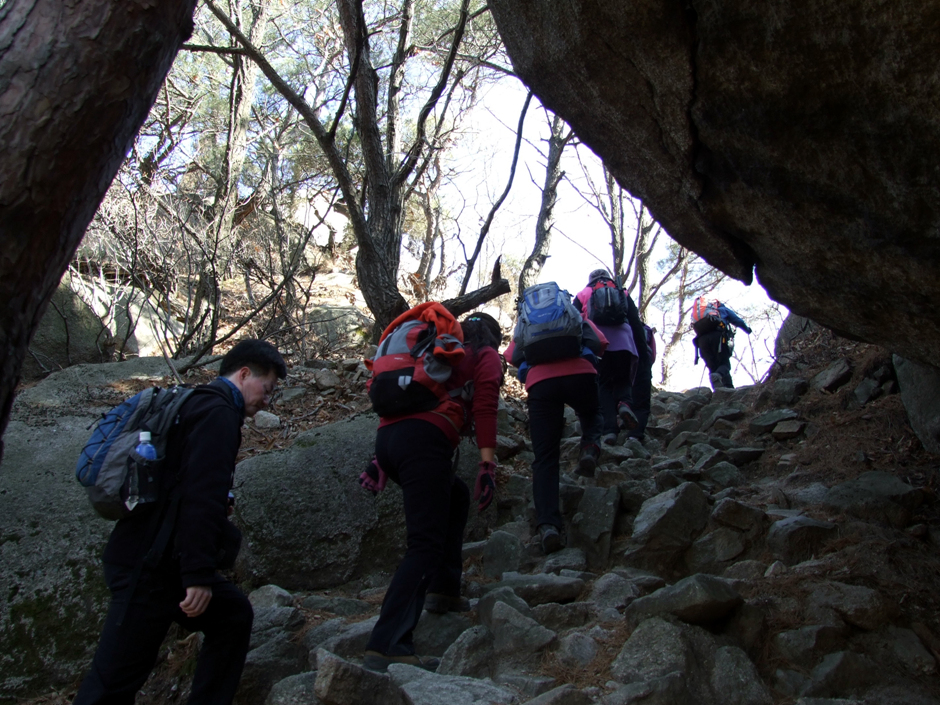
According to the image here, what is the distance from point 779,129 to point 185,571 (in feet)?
11.3

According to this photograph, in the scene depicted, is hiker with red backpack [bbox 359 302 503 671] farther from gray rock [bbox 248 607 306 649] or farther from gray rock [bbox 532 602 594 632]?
gray rock [bbox 248 607 306 649]

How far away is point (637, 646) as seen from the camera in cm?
339

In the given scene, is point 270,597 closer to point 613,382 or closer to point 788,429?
point 613,382

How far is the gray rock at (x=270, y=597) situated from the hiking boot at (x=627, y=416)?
390 cm

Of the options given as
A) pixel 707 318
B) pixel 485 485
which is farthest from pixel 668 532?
pixel 707 318

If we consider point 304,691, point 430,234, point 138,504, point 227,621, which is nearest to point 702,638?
point 304,691

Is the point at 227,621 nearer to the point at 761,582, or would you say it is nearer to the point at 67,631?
the point at 67,631

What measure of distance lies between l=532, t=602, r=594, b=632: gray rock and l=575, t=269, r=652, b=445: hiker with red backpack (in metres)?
3.41

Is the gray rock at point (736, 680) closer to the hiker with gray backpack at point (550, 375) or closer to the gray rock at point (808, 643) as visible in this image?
the gray rock at point (808, 643)

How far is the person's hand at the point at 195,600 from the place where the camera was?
108 inches

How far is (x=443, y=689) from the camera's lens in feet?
10.1

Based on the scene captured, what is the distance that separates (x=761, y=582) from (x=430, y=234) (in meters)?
15.1

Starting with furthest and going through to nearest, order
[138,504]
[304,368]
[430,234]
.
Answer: [430,234] < [304,368] < [138,504]

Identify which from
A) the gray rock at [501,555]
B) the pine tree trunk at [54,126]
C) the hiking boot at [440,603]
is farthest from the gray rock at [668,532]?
the pine tree trunk at [54,126]
